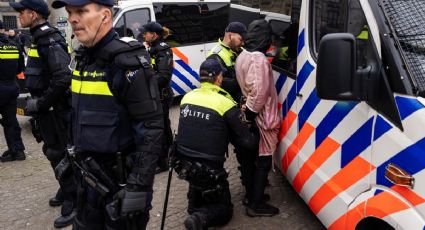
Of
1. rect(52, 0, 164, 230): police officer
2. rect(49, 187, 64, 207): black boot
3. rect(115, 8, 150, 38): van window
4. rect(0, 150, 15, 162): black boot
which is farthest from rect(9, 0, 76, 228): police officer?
rect(115, 8, 150, 38): van window

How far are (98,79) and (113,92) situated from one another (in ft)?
0.38

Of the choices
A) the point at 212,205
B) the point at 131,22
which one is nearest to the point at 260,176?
the point at 212,205

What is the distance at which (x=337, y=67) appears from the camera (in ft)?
6.81

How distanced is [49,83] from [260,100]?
2013 millimetres

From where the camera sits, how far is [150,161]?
246cm

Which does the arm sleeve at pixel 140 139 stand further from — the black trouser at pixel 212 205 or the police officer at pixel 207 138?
the black trouser at pixel 212 205

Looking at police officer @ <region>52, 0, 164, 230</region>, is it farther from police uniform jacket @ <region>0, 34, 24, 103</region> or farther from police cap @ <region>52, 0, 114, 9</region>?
police uniform jacket @ <region>0, 34, 24, 103</region>

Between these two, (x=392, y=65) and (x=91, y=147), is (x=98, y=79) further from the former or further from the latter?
(x=392, y=65)

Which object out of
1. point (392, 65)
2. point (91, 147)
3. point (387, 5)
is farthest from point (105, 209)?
point (387, 5)

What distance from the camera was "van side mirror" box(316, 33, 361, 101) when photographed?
2.05 m

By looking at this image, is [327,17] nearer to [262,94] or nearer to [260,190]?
[262,94]

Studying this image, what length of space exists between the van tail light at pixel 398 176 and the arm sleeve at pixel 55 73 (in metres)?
2.93

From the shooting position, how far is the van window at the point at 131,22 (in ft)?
27.3

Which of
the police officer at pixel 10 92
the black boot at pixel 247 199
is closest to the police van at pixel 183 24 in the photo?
the police officer at pixel 10 92
